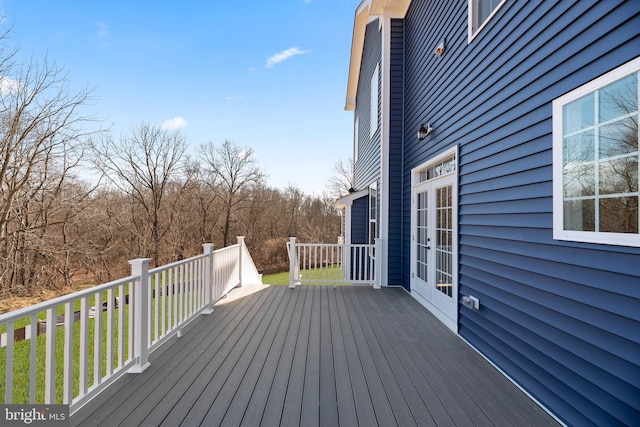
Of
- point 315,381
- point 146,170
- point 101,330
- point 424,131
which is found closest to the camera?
point 101,330

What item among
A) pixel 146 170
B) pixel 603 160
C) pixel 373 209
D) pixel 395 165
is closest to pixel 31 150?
pixel 146 170

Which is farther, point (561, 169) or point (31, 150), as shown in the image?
point (31, 150)

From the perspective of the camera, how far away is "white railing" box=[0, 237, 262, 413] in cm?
169

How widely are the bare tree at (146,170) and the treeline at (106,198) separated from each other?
0.05 m

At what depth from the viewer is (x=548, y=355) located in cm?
201

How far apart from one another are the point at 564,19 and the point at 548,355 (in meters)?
2.15

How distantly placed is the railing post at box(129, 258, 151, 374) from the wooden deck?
14 centimetres

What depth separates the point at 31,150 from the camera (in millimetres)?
7262

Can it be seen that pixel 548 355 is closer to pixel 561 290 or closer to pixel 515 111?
pixel 561 290

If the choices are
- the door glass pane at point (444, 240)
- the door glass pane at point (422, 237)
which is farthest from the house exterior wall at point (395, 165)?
the door glass pane at point (444, 240)

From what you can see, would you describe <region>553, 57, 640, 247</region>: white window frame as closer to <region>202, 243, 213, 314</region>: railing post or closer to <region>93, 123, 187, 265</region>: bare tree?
<region>202, 243, 213, 314</region>: railing post

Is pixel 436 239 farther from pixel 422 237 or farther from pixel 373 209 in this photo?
pixel 373 209

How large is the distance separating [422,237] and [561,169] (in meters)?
3.07

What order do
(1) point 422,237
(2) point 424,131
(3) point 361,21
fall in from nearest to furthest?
(2) point 424,131, (1) point 422,237, (3) point 361,21
